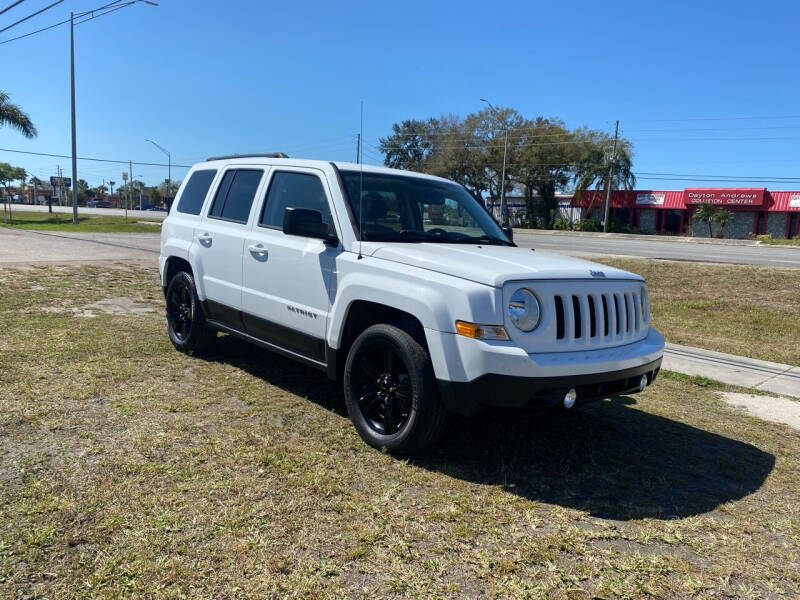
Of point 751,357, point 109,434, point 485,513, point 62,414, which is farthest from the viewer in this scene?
point 751,357

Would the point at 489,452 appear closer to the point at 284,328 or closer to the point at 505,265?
the point at 505,265

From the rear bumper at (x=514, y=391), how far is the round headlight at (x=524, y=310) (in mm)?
315

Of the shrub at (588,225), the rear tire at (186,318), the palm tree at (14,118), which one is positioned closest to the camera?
the rear tire at (186,318)

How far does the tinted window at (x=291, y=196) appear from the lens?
4.76 metres

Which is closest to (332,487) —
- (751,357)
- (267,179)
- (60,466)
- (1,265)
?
(60,466)

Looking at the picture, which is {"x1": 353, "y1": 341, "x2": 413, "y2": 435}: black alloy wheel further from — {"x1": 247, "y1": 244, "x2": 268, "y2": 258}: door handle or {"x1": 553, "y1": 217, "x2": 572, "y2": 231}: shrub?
{"x1": 553, "y1": 217, "x2": 572, "y2": 231}: shrub

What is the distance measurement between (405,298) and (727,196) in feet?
176

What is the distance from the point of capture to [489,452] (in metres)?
4.20

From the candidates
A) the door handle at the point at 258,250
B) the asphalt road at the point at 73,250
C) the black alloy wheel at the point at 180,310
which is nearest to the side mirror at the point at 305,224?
the door handle at the point at 258,250

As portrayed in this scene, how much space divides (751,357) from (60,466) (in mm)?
7361

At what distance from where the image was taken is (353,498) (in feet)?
11.3

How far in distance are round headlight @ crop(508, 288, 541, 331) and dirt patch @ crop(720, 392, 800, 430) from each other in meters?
2.97

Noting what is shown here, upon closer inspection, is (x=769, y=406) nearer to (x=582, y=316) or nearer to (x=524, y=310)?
(x=582, y=316)

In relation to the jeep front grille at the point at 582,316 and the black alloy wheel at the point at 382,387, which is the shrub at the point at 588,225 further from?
the black alloy wheel at the point at 382,387
